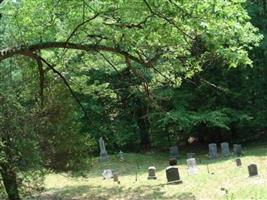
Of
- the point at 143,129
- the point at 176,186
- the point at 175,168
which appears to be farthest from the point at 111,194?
the point at 143,129

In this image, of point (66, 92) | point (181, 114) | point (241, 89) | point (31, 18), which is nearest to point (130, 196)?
point (66, 92)

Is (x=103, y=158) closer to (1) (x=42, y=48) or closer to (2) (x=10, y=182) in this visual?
(2) (x=10, y=182)

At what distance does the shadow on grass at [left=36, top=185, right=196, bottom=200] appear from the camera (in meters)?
13.3

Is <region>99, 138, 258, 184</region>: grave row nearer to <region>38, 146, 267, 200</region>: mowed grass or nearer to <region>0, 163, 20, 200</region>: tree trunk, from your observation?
<region>38, 146, 267, 200</region>: mowed grass

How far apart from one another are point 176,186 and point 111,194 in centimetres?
195

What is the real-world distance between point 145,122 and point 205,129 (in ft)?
11.1

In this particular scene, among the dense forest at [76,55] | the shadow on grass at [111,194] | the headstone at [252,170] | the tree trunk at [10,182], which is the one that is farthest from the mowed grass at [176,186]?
the tree trunk at [10,182]

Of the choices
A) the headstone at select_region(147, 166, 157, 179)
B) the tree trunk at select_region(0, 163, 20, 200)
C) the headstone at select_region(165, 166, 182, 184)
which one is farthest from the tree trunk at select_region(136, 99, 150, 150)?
the tree trunk at select_region(0, 163, 20, 200)

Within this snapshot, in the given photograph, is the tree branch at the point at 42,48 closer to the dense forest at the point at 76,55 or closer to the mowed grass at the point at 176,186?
the dense forest at the point at 76,55

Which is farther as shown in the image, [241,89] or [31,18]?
[241,89]

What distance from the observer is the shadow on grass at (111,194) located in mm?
A: 13269

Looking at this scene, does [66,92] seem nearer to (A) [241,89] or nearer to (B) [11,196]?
(B) [11,196]

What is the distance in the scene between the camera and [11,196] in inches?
468

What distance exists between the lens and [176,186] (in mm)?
14422
